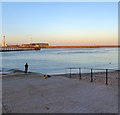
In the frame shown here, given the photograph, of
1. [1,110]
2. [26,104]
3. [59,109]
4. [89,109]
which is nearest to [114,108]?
[89,109]

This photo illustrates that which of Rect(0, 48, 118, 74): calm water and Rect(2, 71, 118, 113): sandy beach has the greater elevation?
Rect(2, 71, 118, 113): sandy beach

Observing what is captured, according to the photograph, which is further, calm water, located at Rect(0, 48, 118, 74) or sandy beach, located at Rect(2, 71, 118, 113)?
calm water, located at Rect(0, 48, 118, 74)

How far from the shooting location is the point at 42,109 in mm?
8086

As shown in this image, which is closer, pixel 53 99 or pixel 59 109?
pixel 59 109

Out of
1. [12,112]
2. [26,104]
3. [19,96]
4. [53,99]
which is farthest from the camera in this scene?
[19,96]

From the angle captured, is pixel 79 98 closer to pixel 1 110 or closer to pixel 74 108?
pixel 74 108

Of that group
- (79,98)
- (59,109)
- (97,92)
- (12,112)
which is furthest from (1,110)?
(97,92)

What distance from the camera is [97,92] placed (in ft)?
35.7

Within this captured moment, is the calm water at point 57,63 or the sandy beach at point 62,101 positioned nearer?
the sandy beach at point 62,101

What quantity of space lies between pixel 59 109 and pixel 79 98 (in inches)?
72.7

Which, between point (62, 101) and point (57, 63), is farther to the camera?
point (57, 63)

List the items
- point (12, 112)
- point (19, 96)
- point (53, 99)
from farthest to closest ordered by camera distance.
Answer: point (19, 96)
point (53, 99)
point (12, 112)

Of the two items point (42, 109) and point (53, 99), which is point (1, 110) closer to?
point (42, 109)

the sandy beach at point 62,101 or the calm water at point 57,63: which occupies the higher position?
the sandy beach at point 62,101
